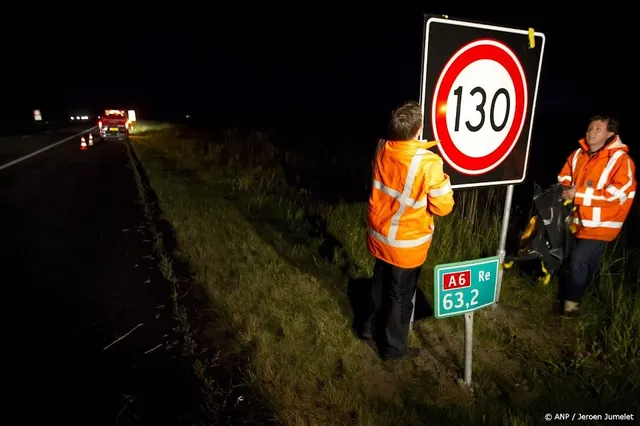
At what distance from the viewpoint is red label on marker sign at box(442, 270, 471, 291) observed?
2002 mm

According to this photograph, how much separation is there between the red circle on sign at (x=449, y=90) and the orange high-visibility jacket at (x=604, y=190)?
106cm

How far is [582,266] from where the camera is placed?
3203 mm

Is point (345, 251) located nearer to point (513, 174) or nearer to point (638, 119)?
point (513, 174)

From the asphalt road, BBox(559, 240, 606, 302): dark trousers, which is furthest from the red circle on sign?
the asphalt road

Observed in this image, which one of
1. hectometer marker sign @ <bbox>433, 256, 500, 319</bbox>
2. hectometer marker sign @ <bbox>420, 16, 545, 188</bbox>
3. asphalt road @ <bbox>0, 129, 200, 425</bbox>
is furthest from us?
asphalt road @ <bbox>0, 129, 200, 425</bbox>

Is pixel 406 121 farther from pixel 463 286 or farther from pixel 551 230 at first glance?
pixel 551 230

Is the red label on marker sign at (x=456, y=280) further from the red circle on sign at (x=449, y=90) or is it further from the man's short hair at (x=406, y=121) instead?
the man's short hair at (x=406, y=121)

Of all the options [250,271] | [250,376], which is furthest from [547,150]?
[250,376]

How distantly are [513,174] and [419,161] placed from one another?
2.80 ft

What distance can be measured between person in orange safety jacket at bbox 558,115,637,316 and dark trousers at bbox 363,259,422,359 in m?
1.57

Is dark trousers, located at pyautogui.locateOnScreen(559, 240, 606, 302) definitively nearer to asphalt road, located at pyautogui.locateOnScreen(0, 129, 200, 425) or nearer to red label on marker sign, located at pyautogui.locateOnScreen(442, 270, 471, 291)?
red label on marker sign, located at pyautogui.locateOnScreen(442, 270, 471, 291)

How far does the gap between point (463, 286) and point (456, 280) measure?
0.07m

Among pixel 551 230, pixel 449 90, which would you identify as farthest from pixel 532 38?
pixel 551 230

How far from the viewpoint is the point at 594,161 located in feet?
10.1
